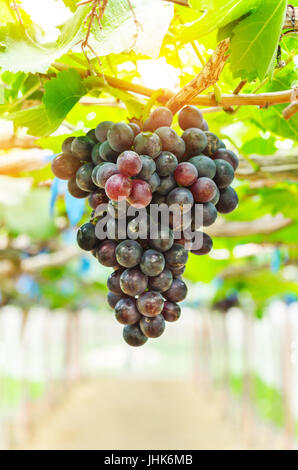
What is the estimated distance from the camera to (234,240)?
396cm

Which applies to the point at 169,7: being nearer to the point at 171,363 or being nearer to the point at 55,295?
the point at 55,295

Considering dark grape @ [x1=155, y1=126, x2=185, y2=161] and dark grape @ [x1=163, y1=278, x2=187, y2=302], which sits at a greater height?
dark grape @ [x1=155, y1=126, x2=185, y2=161]

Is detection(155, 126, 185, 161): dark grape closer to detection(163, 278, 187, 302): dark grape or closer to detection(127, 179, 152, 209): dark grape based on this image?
detection(127, 179, 152, 209): dark grape

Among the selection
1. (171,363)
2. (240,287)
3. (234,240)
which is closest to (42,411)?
(240,287)

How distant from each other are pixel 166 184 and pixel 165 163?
0.14ft

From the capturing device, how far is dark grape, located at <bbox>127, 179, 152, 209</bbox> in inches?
36.3

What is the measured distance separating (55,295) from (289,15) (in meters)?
9.78

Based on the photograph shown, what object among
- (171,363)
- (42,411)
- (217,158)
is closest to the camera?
(217,158)

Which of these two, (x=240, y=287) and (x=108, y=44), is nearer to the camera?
(x=108, y=44)

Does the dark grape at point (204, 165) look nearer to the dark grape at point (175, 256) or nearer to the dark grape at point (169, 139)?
the dark grape at point (169, 139)

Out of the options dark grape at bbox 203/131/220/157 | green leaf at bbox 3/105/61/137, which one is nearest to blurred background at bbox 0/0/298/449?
green leaf at bbox 3/105/61/137

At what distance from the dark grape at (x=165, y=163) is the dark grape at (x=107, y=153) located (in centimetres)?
9

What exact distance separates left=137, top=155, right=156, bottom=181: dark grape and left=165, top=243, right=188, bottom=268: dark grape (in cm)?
16

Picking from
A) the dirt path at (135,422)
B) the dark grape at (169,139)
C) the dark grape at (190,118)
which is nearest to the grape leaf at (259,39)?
the dark grape at (190,118)
